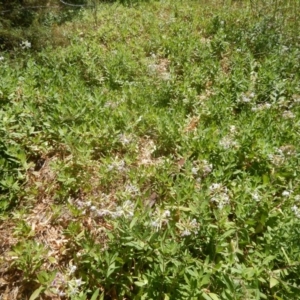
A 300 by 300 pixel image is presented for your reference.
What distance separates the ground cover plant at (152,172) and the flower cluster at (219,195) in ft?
0.08

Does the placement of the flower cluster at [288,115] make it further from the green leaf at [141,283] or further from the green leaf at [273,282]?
the green leaf at [141,283]

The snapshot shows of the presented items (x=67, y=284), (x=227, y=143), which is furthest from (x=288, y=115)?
(x=67, y=284)

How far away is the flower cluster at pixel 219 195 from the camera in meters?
3.21

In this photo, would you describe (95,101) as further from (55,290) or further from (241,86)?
(55,290)

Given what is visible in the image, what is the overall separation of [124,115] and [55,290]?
2616 millimetres

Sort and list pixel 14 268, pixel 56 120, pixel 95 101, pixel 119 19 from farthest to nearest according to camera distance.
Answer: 1. pixel 119 19
2. pixel 95 101
3. pixel 56 120
4. pixel 14 268

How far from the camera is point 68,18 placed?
896 centimetres

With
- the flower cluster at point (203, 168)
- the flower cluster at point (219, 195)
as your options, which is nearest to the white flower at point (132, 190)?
the flower cluster at point (203, 168)

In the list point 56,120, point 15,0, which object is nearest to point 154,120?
point 56,120

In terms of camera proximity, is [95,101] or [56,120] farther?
[95,101]

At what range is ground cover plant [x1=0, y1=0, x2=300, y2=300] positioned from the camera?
278 cm

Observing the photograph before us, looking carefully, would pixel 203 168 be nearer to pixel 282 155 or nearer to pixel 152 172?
pixel 152 172

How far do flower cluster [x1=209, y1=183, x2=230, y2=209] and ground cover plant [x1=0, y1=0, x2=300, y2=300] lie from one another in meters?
0.02

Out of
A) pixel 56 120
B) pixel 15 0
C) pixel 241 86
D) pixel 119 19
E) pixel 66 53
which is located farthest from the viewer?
pixel 119 19
